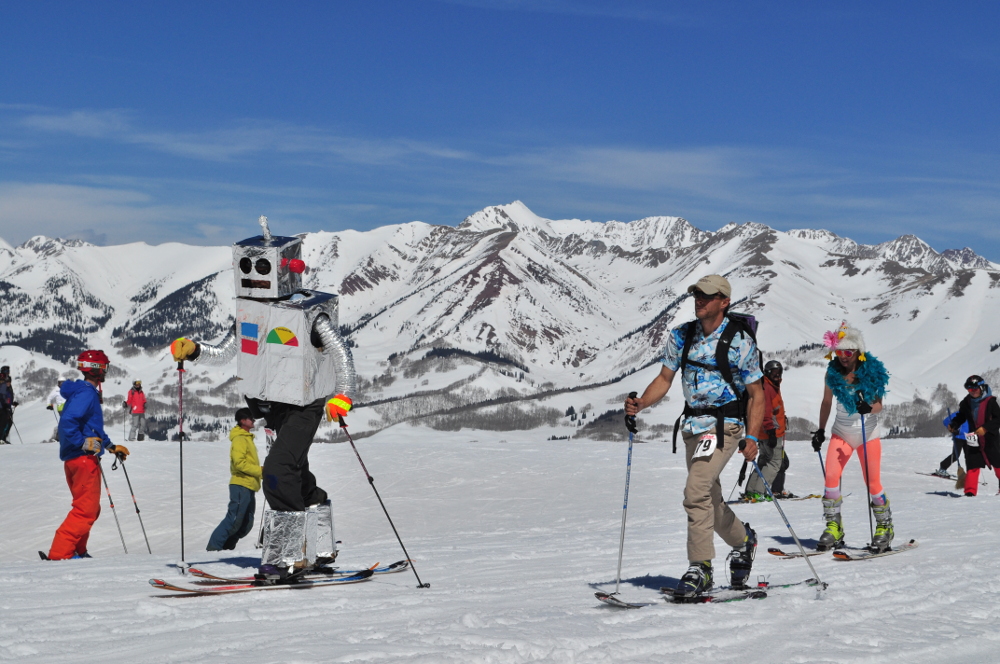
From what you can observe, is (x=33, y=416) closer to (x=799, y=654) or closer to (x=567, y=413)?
(x=567, y=413)

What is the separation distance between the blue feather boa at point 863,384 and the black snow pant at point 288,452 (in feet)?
18.1

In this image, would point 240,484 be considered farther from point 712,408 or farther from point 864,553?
point 864,553

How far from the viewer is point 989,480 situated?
1931 cm

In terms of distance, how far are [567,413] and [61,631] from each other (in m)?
142

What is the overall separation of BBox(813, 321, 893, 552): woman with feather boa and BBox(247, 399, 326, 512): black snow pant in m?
5.30

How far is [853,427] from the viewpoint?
31.8ft

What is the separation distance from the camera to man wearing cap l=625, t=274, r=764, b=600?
683 centimetres

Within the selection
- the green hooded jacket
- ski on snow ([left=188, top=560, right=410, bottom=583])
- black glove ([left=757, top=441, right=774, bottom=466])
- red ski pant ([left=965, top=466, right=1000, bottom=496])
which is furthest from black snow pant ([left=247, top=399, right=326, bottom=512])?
red ski pant ([left=965, top=466, right=1000, bottom=496])

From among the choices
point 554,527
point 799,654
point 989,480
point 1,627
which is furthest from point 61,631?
point 989,480

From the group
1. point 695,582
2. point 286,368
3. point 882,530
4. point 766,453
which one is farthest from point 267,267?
point 766,453

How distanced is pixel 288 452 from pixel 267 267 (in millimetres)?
1657

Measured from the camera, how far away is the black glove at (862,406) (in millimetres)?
9406

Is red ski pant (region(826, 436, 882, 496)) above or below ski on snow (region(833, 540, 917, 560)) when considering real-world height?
above

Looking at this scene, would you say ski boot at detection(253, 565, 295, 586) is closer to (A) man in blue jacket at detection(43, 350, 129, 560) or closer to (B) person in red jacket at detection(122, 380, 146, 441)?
(A) man in blue jacket at detection(43, 350, 129, 560)
